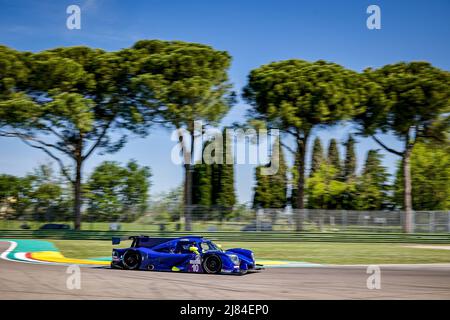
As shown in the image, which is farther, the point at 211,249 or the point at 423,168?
the point at 423,168

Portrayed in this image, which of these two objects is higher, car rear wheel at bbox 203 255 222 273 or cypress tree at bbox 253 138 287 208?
cypress tree at bbox 253 138 287 208

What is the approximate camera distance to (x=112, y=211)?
3647 cm

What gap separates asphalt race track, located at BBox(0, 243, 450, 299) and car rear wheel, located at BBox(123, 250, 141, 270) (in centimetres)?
44

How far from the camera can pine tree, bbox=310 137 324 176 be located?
71.2 meters

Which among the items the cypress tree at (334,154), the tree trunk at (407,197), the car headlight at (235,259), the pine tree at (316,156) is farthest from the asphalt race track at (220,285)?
the cypress tree at (334,154)

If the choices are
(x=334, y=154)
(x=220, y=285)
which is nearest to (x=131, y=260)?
(x=220, y=285)

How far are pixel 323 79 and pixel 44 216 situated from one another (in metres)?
20.8

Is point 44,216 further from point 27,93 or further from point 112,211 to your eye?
point 27,93

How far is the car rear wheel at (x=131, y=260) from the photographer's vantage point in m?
15.2

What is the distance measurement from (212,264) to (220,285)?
2.57 m

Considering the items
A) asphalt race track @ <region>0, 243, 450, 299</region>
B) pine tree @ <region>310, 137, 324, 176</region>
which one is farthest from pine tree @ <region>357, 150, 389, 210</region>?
asphalt race track @ <region>0, 243, 450, 299</region>

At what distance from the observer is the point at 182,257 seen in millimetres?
14898

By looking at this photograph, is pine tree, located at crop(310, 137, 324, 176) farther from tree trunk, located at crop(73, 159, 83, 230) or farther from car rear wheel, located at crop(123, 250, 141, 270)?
car rear wheel, located at crop(123, 250, 141, 270)

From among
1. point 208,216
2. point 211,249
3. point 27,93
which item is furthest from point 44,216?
point 211,249
